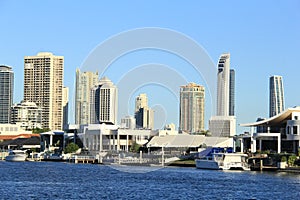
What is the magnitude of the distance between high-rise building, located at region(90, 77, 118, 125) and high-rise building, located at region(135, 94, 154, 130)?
529 cm

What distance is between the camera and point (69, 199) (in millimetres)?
44750

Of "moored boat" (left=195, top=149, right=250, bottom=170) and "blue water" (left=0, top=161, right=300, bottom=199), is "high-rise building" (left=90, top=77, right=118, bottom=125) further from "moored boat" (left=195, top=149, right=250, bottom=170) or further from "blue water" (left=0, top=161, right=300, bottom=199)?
"blue water" (left=0, top=161, right=300, bottom=199)

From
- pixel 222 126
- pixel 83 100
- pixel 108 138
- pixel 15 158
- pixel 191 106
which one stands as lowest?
pixel 15 158

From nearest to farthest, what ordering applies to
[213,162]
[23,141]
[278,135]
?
[213,162], [278,135], [23,141]

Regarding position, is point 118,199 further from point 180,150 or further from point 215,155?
point 180,150

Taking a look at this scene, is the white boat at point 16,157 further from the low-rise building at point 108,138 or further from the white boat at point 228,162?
the white boat at point 228,162

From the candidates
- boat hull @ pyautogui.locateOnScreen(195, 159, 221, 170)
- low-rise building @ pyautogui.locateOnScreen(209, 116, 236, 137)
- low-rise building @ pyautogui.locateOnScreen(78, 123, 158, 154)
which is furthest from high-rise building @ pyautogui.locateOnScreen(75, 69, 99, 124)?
boat hull @ pyautogui.locateOnScreen(195, 159, 221, 170)

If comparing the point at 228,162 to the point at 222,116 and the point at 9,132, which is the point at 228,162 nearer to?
the point at 222,116

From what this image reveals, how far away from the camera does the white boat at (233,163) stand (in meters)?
88.5

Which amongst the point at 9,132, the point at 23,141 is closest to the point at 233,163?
the point at 23,141

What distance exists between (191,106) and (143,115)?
23.8 metres

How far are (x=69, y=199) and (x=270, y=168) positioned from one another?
4837 cm

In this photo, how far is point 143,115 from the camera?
513 ft

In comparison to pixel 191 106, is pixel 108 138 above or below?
below
